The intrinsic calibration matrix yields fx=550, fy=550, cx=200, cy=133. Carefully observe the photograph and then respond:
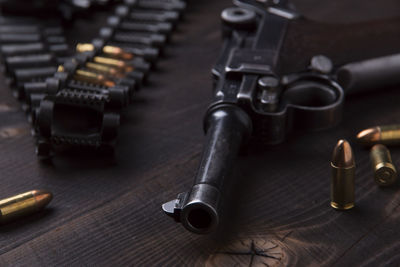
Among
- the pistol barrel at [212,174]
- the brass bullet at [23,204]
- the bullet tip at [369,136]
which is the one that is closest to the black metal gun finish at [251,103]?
the pistol barrel at [212,174]

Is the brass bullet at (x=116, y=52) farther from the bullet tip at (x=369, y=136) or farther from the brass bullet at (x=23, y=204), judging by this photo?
the bullet tip at (x=369, y=136)

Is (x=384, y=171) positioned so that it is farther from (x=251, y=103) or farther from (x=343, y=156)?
(x=251, y=103)

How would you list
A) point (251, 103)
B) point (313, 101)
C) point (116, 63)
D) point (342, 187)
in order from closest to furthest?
point (342, 187), point (251, 103), point (313, 101), point (116, 63)

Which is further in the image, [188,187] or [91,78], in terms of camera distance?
[91,78]

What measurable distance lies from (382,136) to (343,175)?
367mm

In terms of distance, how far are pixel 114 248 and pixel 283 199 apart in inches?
20.6

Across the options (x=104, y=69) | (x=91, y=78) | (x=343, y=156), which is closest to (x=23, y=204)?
(x=91, y=78)

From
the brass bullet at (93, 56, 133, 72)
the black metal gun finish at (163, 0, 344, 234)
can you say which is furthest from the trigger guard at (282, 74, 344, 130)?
the brass bullet at (93, 56, 133, 72)

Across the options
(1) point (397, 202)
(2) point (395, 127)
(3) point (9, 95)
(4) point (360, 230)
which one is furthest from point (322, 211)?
(3) point (9, 95)

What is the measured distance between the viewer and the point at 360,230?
4.99 feet

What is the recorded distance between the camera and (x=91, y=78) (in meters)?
2.11

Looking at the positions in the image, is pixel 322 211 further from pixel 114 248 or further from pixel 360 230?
pixel 114 248

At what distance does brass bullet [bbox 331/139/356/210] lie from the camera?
5.05 feet

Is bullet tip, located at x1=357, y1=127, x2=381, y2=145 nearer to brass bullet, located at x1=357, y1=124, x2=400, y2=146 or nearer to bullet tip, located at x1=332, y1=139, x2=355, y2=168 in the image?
brass bullet, located at x1=357, y1=124, x2=400, y2=146
